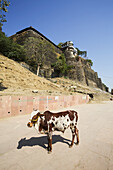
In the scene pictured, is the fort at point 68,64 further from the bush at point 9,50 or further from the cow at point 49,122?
the cow at point 49,122

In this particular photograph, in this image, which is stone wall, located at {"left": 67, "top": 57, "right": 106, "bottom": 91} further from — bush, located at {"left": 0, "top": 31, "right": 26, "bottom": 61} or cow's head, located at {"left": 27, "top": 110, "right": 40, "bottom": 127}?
cow's head, located at {"left": 27, "top": 110, "right": 40, "bottom": 127}

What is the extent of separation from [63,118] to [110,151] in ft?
6.82

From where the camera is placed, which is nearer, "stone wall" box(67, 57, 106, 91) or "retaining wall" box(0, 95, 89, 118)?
"retaining wall" box(0, 95, 89, 118)

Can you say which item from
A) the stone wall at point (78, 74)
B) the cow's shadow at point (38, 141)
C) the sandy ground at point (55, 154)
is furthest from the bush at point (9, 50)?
the stone wall at point (78, 74)

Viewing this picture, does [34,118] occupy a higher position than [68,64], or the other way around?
[68,64]

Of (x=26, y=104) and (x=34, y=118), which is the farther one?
(x=26, y=104)

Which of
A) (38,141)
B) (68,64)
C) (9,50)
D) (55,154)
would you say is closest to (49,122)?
(55,154)

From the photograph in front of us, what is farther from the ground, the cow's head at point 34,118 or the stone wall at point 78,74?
the stone wall at point 78,74

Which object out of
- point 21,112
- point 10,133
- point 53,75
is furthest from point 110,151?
point 53,75

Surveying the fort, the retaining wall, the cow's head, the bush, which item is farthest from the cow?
the fort

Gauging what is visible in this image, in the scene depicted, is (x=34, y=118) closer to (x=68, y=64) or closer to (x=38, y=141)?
(x=38, y=141)

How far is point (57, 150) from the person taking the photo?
3.13 m

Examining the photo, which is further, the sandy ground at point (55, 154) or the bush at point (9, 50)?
the bush at point (9, 50)

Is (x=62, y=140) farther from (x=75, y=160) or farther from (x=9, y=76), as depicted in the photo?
(x=9, y=76)
